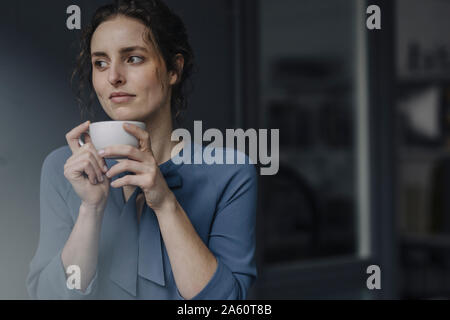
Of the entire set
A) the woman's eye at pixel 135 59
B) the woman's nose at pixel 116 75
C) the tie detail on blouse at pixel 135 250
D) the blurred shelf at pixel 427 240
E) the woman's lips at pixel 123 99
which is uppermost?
the woman's eye at pixel 135 59

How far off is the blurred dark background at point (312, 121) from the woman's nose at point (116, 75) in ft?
0.37

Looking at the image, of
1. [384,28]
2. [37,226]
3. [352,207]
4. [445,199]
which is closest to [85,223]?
[37,226]

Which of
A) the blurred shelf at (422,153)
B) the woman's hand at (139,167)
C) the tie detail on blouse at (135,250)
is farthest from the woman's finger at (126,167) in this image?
the blurred shelf at (422,153)

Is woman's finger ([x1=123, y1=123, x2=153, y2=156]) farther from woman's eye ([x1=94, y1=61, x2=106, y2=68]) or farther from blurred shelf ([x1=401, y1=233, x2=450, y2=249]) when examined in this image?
blurred shelf ([x1=401, y1=233, x2=450, y2=249])

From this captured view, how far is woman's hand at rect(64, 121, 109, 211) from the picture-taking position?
2.39 feet

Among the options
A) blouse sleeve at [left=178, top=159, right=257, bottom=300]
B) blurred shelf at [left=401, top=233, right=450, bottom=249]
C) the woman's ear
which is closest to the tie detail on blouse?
blouse sleeve at [left=178, top=159, right=257, bottom=300]

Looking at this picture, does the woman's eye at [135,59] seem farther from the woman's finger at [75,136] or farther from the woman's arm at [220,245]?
the woman's arm at [220,245]

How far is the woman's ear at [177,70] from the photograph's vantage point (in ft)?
2.76

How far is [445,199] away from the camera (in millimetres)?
2123

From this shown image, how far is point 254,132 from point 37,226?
60cm

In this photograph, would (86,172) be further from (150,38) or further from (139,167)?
(150,38)

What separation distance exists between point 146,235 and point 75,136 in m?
0.21

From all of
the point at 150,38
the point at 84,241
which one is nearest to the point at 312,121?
the point at 150,38

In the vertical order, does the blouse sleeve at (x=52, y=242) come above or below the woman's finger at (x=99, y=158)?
below
